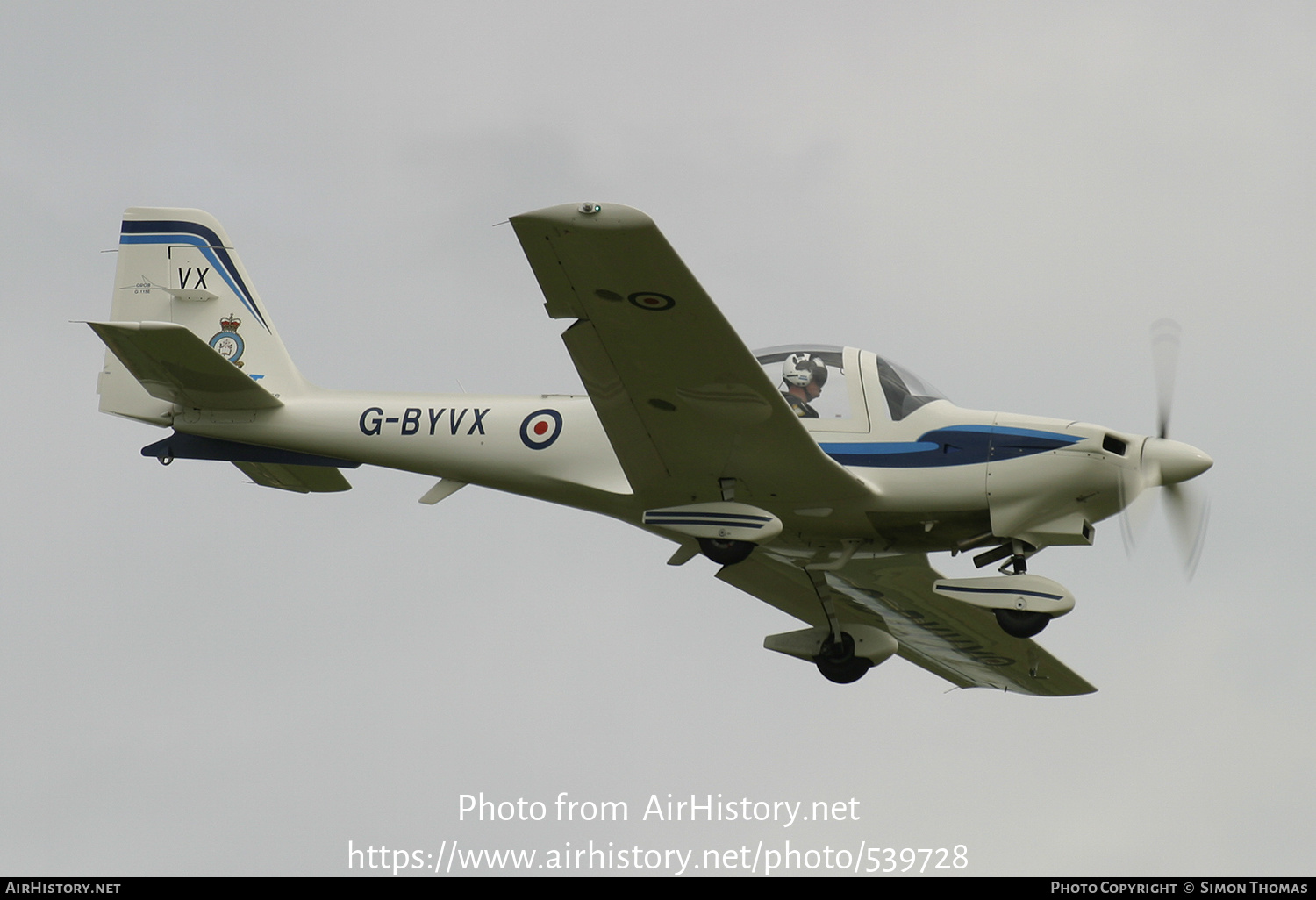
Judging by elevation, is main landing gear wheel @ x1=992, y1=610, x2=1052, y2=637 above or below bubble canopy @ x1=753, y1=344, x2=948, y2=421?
below

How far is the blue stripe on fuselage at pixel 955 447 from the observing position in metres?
12.1

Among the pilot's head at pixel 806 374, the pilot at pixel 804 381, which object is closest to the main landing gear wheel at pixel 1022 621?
the pilot at pixel 804 381

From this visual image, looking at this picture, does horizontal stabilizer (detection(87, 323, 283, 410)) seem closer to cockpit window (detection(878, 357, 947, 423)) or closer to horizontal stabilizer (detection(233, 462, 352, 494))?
horizontal stabilizer (detection(233, 462, 352, 494))

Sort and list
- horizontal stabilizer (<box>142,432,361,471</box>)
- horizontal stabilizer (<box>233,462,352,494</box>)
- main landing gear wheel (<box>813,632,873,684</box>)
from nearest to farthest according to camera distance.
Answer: horizontal stabilizer (<box>142,432,361,471</box>), horizontal stabilizer (<box>233,462,352,494</box>), main landing gear wheel (<box>813,632,873,684</box>)

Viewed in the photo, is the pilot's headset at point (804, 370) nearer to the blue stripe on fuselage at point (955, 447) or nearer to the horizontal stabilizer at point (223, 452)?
the blue stripe on fuselage at point (955, 447)

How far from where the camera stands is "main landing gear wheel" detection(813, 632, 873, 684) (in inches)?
581

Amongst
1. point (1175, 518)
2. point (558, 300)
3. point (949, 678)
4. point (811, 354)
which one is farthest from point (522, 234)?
point (949, 678)

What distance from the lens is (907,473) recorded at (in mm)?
12281

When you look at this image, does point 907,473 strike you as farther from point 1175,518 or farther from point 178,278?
point 178,278

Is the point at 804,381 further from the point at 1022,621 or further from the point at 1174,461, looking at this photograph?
the point at 1174,461

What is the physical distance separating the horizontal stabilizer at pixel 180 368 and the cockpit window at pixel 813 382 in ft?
16.8

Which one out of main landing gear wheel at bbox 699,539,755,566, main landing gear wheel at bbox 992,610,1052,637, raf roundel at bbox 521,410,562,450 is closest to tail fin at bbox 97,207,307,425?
raf roundel at bbox 521,410,562,450

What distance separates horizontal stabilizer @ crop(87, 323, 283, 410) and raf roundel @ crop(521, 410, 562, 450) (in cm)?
266

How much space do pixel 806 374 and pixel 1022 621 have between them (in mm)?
2728
